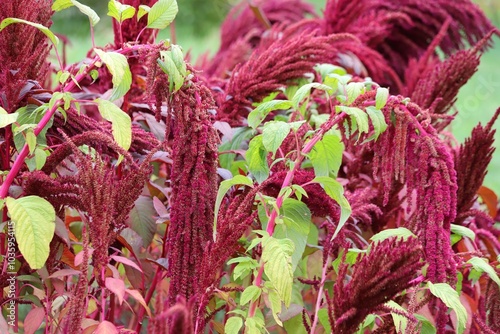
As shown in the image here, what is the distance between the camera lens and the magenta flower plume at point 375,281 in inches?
24.3

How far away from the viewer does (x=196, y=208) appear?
2.56ft

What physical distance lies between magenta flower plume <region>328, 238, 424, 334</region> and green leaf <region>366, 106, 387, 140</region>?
6.4 inches

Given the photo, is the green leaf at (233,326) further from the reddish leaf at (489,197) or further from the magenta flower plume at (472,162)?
the reddish leaf at (489,197)

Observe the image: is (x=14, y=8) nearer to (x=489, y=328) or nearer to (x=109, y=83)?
(x=109, y=83)

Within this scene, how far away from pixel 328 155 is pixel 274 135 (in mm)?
92

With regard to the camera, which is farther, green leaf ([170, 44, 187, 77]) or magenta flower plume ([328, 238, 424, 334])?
green leaf ([170, 44, 187, 77])

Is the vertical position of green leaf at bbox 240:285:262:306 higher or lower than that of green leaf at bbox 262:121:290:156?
lower

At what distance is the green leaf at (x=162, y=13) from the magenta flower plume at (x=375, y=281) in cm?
36

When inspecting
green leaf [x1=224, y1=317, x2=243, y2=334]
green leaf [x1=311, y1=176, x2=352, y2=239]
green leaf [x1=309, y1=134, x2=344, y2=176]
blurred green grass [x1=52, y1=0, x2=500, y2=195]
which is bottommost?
green leaf [x1=224, y1=317, x2=243, y2=334]

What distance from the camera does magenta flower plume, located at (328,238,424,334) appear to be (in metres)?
0.62

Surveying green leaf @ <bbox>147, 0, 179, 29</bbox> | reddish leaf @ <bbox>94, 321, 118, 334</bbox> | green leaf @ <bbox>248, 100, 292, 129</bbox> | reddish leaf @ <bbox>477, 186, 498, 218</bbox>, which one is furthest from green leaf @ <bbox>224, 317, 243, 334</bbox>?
reddish leaf @ <bbox>477, 186, 498, 218</bbox>

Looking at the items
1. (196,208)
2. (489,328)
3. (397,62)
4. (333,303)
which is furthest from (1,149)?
(397,62)

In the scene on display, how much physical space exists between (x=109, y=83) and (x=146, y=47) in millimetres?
360

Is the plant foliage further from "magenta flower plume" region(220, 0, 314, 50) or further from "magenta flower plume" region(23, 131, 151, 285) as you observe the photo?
"magenta flower plume" region(220, 0, 314, 50)
